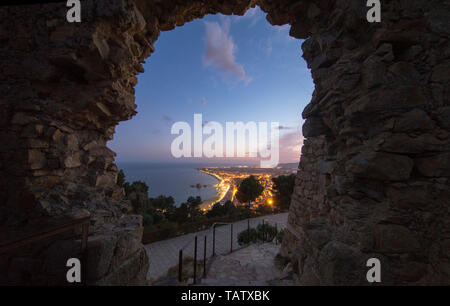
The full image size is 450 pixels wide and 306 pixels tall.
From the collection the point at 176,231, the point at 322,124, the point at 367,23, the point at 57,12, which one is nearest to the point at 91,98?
the point at 57,12

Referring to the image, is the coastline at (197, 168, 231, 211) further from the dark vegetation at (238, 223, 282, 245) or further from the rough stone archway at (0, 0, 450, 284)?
the rough stone archway at (0, 0, 450, 284)

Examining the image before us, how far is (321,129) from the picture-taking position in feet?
8.05

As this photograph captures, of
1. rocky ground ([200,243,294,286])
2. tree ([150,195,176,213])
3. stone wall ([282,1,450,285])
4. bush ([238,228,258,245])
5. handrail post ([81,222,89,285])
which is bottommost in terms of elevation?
tree ([150,195,176,213])

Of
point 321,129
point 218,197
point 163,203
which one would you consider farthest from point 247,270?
point 218,197

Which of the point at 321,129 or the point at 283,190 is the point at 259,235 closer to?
the point at 321,129

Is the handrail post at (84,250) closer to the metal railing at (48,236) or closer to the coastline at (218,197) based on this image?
the metal railing at (48,236)

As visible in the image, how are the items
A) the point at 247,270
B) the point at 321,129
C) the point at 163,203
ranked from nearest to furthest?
the point at 321,129
the point at 247,270
the point at 163,203

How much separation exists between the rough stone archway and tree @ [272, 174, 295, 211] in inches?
568

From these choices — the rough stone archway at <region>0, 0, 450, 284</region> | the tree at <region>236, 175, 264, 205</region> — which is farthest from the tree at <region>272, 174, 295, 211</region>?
the rough stone archway at <region>0, 0, 450, 284</region>

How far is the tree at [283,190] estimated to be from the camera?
1562cm

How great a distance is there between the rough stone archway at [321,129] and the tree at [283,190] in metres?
14.4

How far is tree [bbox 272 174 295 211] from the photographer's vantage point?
51.3 feet

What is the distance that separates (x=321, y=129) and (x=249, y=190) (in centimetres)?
1516

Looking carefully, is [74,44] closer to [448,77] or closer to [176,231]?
[448,77]
